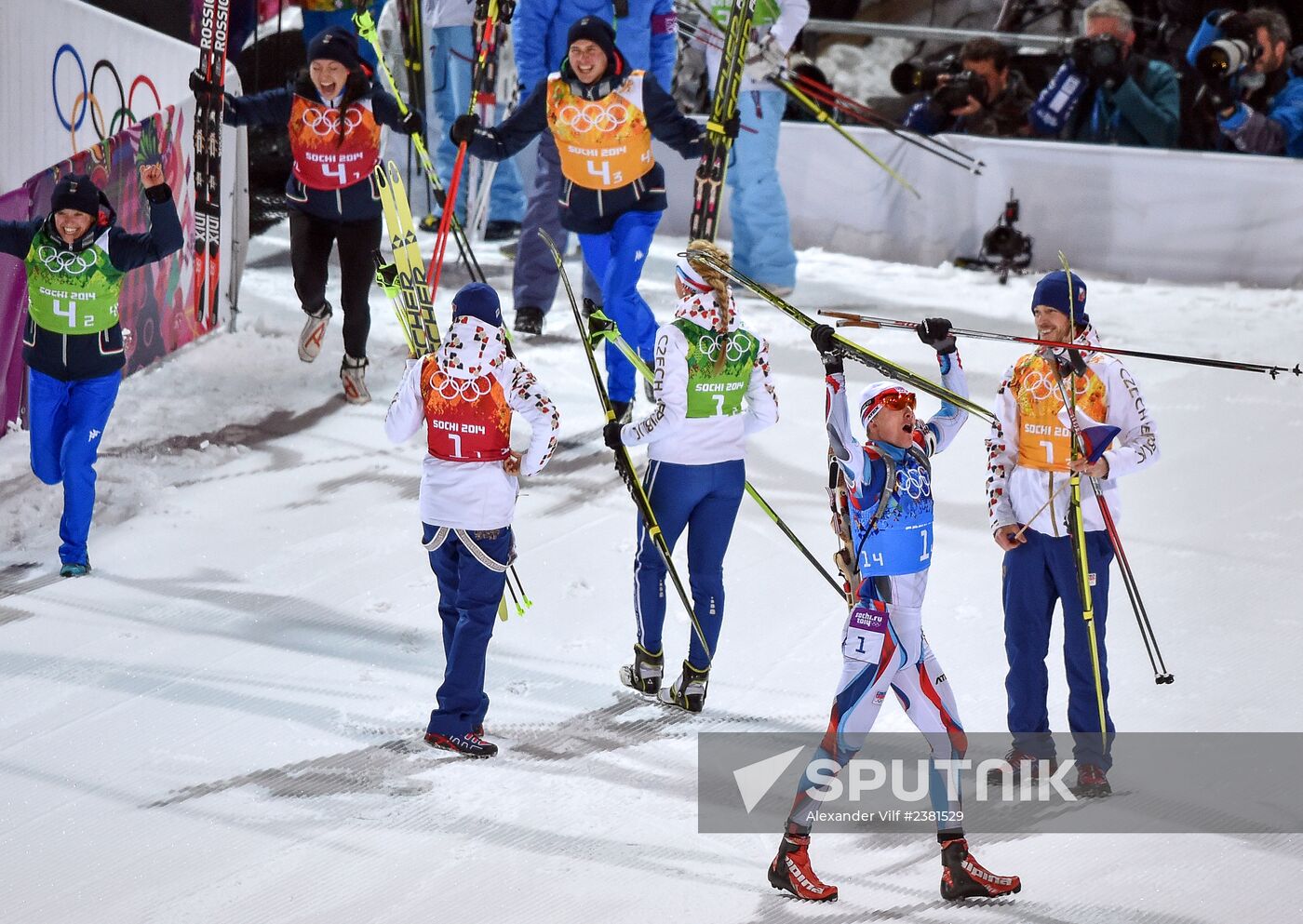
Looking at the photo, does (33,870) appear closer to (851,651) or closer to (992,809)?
(851,651)

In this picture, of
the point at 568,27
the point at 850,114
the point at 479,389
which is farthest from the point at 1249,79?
the point at 479,389

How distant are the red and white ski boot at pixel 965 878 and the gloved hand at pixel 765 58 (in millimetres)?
6179

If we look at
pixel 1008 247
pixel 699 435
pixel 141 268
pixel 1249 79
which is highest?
pixel 1249 79

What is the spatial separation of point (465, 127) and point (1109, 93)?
15.4 ft

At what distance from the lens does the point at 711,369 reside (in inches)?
226

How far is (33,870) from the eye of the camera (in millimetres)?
5004

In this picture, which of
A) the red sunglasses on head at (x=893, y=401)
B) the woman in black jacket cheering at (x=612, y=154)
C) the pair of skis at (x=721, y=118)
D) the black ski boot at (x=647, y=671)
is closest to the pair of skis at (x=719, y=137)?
the pair of skis at (x=721, y=118)

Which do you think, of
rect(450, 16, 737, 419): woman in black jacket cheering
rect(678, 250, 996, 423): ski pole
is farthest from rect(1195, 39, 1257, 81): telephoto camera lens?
rect(678, 250, 996, 423): ski pole

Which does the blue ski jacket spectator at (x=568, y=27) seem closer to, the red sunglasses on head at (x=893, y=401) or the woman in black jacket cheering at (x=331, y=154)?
the woman in black jacket cheering at (x=331, y=154)

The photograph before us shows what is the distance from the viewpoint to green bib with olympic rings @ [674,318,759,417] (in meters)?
5.75

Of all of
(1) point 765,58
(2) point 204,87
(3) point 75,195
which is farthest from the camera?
(1) point 765,58

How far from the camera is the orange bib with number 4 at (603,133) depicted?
26.2 ft

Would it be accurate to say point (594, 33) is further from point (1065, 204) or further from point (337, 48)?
point (1065, 204)

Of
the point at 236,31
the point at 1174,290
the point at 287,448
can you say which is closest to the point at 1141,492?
the point at 1174,290
